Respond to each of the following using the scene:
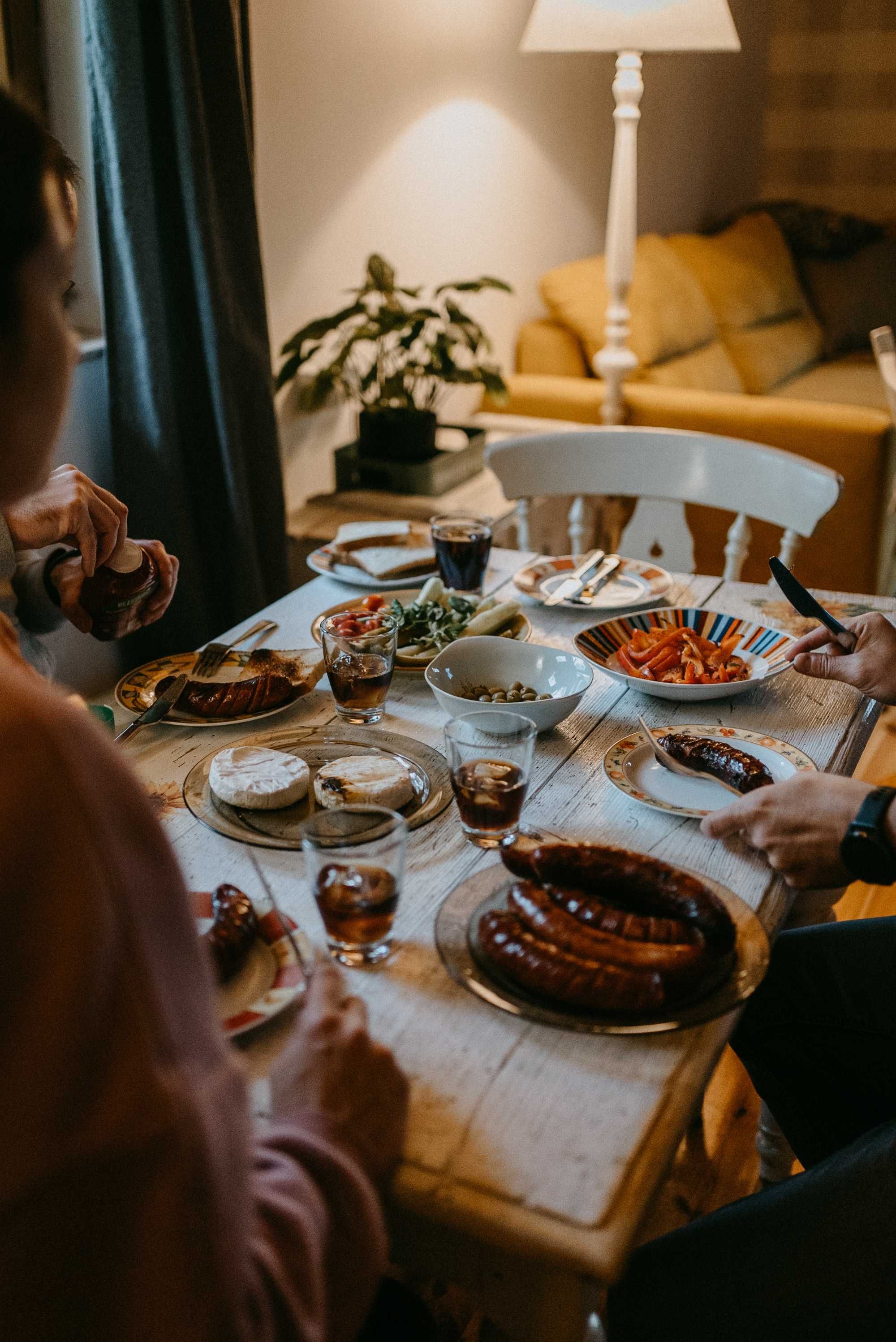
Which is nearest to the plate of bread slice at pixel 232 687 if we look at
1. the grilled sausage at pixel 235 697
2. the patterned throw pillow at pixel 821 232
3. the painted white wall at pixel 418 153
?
the grilled sausage at pixel 235 697

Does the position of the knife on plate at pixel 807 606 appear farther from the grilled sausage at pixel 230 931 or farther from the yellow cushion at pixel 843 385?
the yellow cushion at pixel 843 385

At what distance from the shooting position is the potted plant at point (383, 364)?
2555 mm

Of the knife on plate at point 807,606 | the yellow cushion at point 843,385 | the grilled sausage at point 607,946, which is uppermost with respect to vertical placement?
the knife on plate at point 807,606

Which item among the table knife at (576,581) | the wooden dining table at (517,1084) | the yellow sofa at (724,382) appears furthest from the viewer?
the yellow sofa at (724,382)

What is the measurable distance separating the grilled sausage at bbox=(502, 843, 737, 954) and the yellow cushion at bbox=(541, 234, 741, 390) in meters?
3.04

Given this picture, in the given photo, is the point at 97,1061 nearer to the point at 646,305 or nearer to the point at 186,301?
the point at 186,301

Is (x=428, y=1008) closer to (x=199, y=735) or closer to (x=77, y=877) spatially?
(x=77, y=877)

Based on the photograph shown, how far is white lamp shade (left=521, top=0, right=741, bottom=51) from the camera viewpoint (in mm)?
2490

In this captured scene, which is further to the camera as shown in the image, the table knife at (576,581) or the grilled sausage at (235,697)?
the table knife at (576,581)

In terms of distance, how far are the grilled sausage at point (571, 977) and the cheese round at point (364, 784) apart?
0.25m

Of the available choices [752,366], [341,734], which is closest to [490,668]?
[341,734]

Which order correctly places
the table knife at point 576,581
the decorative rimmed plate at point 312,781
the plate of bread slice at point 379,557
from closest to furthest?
the decorative rimmed plate at point 312,781 → the table knife at point 576,581 → the plate of bread slice at point 379,557

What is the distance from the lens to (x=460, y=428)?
9.73ft

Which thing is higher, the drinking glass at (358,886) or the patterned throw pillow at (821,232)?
the patterned throw pillow at (821,232)
